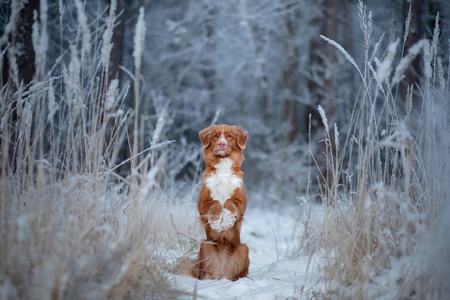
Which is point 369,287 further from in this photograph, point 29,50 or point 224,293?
point 29,50

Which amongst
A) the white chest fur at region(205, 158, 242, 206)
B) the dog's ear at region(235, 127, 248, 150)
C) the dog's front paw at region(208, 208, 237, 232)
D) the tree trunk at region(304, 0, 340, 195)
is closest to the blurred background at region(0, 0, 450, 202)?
the tree trunk at region(304, 0, 340, 195)

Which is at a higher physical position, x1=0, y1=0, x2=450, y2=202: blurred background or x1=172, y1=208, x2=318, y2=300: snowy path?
x1=0, y1=0, x2=450, y2=202: blurred background

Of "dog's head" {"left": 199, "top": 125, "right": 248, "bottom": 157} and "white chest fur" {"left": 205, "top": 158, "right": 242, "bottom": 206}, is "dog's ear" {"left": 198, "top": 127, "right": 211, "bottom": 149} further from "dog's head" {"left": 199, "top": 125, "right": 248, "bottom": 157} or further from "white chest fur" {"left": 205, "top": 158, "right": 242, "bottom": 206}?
"white chest fur" {"left": 205, "top": 158, "right": 242, "bottom": 206}

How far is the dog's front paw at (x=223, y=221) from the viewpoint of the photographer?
291 centimetres

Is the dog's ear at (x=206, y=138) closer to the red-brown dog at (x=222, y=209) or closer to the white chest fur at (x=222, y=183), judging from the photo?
the red-brown dog at (x=222, y=209)

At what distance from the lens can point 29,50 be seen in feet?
15.9

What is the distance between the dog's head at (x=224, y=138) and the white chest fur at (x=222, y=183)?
6.5 inches

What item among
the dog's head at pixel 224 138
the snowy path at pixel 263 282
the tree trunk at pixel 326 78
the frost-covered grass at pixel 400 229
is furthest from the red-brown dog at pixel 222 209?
the tree trunk at pixel 326 78

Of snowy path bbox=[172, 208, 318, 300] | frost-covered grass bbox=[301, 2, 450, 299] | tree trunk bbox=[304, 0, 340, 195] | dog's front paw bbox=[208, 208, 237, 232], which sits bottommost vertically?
snowy path bbox=[172, 208, 318, 300]

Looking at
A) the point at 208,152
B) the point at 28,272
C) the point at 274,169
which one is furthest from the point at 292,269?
the point at 274,169

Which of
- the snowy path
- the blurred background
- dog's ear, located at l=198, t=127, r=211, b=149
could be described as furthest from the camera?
the blurred background

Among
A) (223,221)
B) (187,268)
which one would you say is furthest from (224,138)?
(187,268)

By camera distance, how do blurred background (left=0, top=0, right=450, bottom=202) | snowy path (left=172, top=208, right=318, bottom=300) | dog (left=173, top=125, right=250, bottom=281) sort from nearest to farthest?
snowy path (left=172, top=208, right=318, bottom=300) < dog (left=173, top=125, right=250, bottom=281) < blurred background (left=0, top=0, right=450, bottom=202)

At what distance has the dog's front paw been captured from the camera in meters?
2.91
